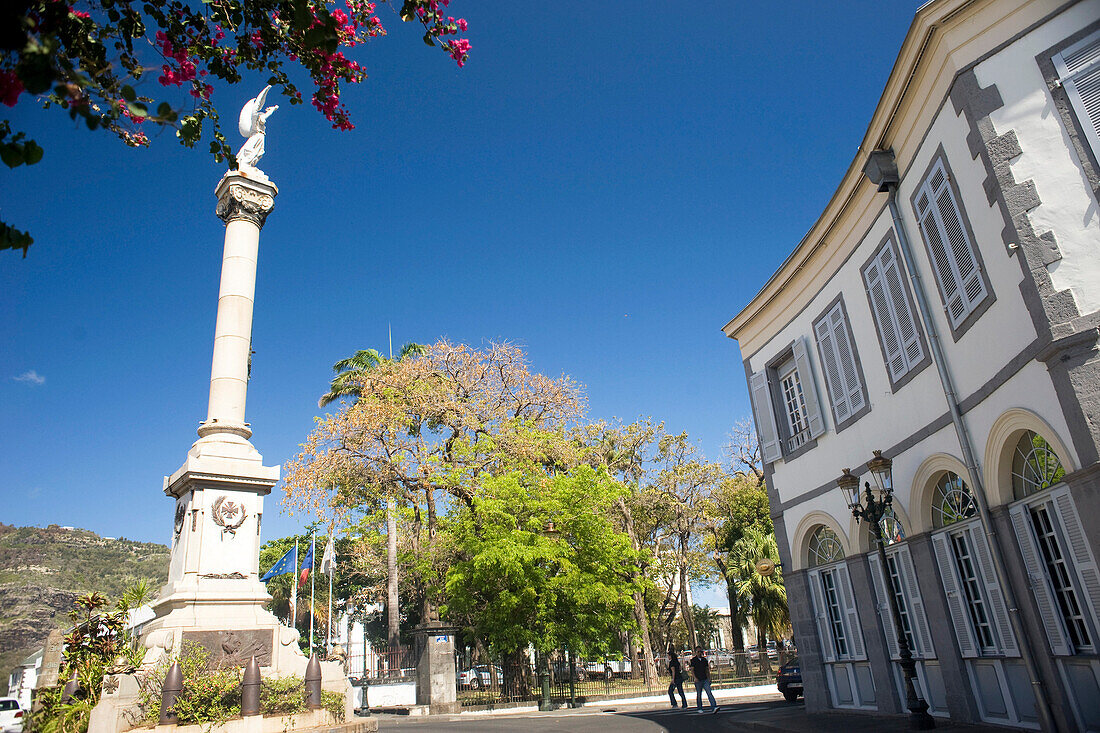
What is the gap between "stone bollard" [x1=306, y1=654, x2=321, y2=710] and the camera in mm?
11297

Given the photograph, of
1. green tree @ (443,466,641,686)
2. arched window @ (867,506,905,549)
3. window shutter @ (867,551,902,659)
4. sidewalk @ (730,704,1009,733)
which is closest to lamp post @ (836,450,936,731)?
sidewalk @ (730,704,1009,733)

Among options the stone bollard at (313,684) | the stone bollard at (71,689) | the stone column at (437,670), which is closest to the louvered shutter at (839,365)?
the stone bollard at (313,684)

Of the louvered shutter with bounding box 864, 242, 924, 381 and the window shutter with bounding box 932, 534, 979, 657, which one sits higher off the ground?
the louvered shutter with bounding box 864, 242, 924, 381

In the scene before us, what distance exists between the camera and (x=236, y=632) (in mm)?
12289

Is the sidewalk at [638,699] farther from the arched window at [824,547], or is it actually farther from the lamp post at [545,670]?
the arched window at [824,547]

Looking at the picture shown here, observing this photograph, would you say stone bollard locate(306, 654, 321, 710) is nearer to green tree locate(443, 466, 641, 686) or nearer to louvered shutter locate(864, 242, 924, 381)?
green tree locate(443, 466, 641, 686)

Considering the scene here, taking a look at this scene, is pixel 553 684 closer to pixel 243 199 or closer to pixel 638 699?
pixel 638 699

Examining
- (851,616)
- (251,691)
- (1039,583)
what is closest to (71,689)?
(251,691)

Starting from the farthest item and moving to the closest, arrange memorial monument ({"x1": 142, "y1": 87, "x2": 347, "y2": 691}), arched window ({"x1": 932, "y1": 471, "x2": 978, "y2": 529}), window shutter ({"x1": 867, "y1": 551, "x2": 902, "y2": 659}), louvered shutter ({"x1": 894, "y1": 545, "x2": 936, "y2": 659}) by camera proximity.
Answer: memorial monument ({"x1": 142, "y1": 87, "x2": 347, "y2": 691}), window shutter ({"x1": 867, "y1": 551, "x2": 902, "y2": 659}), louvered shutter ({"x1": 894, "y1": 545, "x2": 936, "y2": 659}), arched window ({"x1": 932, "y1": 471, "x2": 978, "y2": 529})

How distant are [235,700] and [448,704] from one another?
12294 mm

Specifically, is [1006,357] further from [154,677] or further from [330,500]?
[330,500]

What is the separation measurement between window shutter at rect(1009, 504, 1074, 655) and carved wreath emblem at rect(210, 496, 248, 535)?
1265 centimetres

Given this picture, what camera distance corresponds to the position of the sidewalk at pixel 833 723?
32.0 feet

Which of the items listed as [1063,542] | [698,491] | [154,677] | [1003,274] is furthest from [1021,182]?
[698,491]
